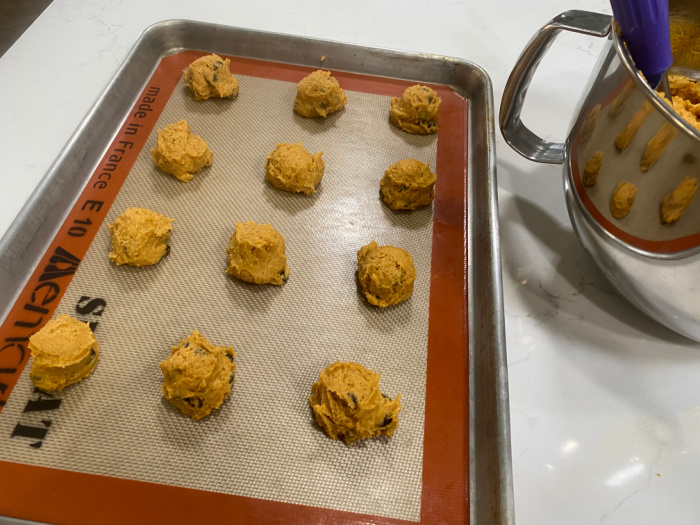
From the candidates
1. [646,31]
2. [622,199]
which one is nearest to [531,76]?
[646,31]

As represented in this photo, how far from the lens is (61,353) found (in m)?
0.95

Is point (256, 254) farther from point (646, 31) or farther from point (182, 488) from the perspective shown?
point (646, 31)

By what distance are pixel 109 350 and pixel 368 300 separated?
0.58 metres

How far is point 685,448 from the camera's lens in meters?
0.97

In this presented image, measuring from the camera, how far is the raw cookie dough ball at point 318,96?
1.43m

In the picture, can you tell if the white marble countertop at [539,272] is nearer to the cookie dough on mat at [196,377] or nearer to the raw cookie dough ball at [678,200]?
the raw cookie dough ball at [678,200]

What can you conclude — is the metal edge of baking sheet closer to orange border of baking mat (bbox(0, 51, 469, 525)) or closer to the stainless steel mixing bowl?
orange border of baking mat (bbox(0, 51, 469, 525))

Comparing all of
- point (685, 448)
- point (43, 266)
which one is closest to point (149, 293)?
point (43, 266)

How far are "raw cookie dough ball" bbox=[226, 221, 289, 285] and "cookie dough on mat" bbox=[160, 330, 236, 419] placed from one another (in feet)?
0.65

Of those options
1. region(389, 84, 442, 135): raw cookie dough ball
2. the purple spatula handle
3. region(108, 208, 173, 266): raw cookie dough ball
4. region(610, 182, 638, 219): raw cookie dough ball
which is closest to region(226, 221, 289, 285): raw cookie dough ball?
region(108, 208, 173, 266): raw cookie dough ball

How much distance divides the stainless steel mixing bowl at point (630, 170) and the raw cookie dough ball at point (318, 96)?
1.82 feet

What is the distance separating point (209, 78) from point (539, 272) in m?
1.08

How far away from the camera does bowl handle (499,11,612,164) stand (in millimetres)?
922

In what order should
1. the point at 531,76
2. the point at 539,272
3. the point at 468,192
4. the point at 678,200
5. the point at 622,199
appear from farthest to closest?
the point at 468,192
the point at 539,272
the point at 531,76
the point at 622,199
the point at 678,200
